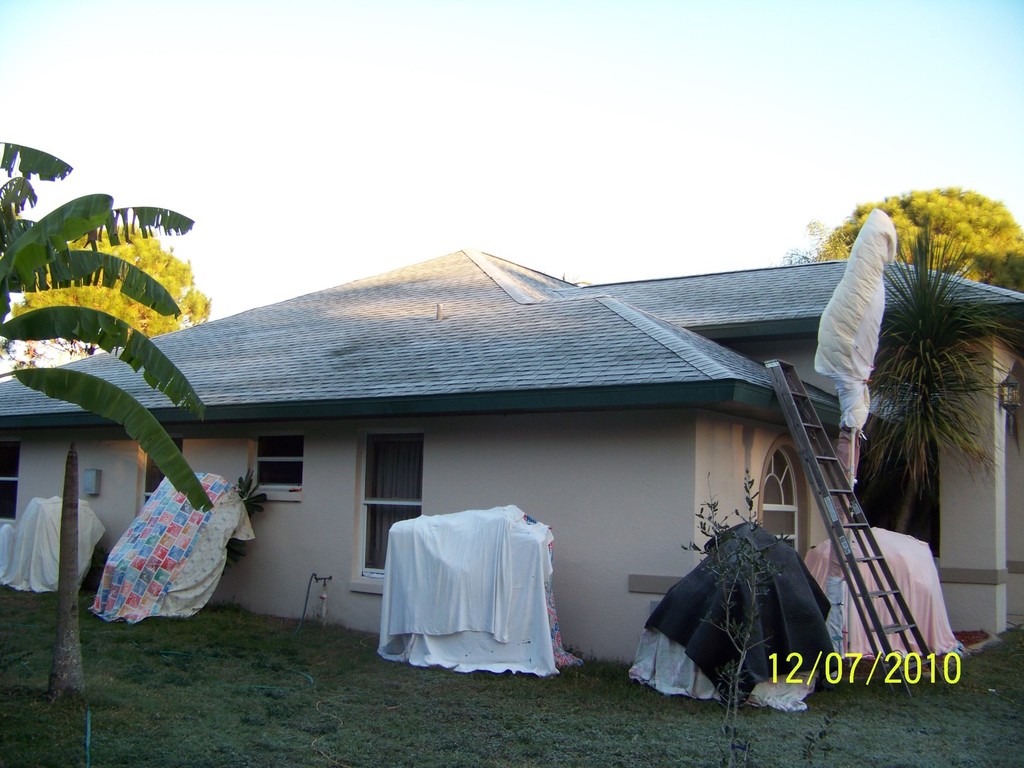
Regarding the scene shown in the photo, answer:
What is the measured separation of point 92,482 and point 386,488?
5.31 metres

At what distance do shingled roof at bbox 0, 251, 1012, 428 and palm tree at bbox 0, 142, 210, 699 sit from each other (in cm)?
370

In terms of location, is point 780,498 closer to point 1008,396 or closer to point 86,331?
point 1008,396

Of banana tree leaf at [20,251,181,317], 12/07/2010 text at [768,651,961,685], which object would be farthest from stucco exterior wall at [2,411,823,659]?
banana tree leaf at [20,251,181,317]

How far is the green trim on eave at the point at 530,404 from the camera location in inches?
367

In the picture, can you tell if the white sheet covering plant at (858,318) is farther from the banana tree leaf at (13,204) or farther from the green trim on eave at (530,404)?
the banana tree leaf at (13,204)

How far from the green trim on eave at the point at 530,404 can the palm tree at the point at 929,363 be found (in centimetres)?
84

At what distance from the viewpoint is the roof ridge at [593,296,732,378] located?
9.75 meters

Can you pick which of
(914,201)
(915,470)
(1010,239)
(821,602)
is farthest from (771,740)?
(914,201)

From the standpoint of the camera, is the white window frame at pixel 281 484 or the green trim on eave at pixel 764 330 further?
the white window frame at pixel 281 484

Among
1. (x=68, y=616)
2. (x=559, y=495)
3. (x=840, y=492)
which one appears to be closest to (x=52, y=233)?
(x=68, y=616)

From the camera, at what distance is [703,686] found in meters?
8.24

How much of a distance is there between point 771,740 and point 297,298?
13586mm

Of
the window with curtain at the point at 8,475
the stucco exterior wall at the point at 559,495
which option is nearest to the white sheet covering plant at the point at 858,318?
the stucco exterior wall at the point at 559,495

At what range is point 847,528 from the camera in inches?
375
